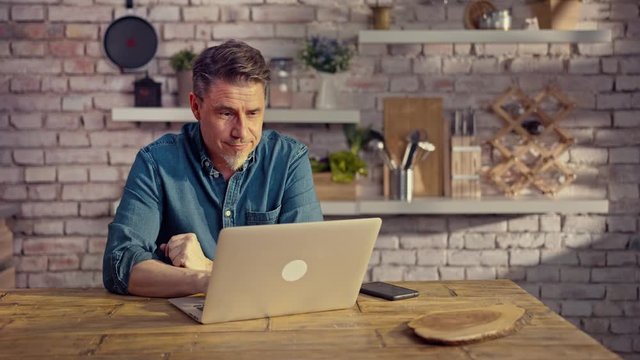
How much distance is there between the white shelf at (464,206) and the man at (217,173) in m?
1.02

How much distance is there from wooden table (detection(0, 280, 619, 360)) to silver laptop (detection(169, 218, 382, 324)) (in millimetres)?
33

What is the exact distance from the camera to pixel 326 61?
3.50 metres

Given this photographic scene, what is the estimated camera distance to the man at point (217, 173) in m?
2.25

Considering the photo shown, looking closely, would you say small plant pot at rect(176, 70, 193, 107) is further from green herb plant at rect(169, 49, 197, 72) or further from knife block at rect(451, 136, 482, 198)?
knife block at rect(451, 136, 482, 198)

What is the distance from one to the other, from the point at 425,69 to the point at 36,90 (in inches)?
68.9

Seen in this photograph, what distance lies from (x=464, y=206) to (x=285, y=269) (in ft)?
6.44

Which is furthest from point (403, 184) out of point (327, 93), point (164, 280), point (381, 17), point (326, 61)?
point (164, 280)

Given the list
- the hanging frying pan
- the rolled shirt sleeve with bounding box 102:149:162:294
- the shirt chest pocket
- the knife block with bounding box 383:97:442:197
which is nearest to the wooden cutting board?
the knife block with bounding box 383:97:442:197

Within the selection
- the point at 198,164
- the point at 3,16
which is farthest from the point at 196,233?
the point at 3,16

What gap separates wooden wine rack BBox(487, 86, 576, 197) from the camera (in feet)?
12.2

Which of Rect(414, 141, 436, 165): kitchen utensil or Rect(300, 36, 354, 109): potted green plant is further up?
Rect(300, 36, 354, 109): potted green plant

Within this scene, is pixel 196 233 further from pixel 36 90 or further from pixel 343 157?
pixel 36 90

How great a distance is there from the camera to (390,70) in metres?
3.72

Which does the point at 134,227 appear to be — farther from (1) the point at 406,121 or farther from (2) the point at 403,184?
(1) the point at 406,121
